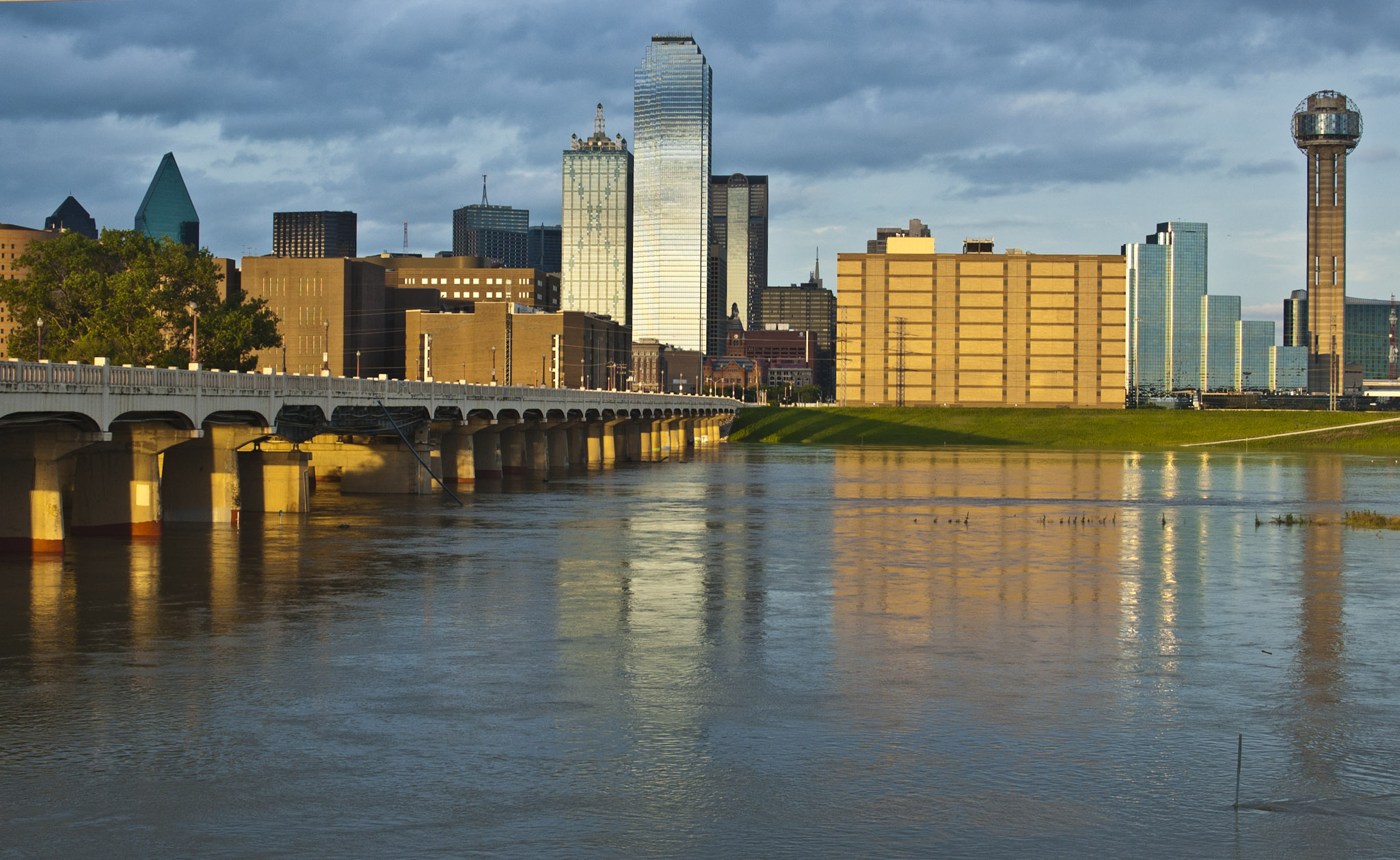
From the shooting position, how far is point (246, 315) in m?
120

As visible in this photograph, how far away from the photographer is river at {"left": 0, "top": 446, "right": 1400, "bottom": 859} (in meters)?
19.3

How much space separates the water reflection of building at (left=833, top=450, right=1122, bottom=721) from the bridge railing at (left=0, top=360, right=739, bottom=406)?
1018 inches

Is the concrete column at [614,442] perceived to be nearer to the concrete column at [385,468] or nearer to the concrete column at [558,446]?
the concrete column at [558,446]

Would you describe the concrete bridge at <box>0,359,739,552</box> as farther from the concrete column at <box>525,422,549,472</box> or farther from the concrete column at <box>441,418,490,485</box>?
the concrete column at <box>525,422,549,472</box>

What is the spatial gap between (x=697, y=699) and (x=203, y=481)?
4217 centimetres

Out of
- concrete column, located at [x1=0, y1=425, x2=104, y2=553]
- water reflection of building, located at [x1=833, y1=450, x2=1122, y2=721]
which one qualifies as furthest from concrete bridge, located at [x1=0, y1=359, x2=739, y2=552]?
water reflection of building, located at [x1=833, y1=450, x2=1122, y2=721]

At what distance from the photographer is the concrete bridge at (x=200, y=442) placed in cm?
4866

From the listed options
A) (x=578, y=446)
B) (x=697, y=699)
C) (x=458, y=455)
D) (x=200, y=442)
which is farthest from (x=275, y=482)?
(x=578, y=446)

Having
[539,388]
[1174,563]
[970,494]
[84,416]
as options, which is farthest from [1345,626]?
[539,388]

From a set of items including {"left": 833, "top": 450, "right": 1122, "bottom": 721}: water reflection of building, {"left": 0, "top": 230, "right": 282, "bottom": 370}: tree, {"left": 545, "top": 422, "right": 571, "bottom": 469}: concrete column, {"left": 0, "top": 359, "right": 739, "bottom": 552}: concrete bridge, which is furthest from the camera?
{"left": 545, "top": 422, "right": 571, "bottom": 469}: concrete column

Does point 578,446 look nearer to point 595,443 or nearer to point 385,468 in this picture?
point 595,443

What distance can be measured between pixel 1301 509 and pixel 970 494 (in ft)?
66.5

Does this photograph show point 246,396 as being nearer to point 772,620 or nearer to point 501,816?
point 772,620

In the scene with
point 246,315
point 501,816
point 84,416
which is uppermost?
point 246,315
